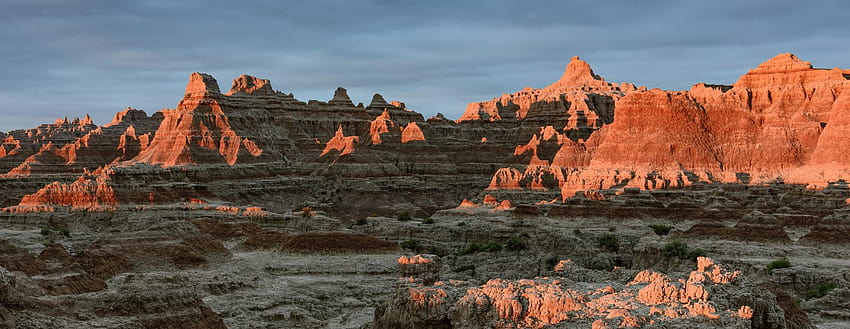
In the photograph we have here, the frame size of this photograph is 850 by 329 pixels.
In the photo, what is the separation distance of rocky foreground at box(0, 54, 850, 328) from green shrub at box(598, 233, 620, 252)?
13.0 inches

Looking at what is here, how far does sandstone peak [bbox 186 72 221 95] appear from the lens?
166 meters

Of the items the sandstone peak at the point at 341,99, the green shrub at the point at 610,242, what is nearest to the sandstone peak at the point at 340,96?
the sandstone peak at the point at 341,99

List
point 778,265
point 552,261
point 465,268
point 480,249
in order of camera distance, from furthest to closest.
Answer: point 480,249 → point 465,268 → point 552,261 → point 778,265

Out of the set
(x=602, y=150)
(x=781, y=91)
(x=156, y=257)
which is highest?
(x=781, y=91)

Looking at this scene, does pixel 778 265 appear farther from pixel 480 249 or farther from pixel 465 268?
pixel 480 249

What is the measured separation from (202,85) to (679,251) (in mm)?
126772

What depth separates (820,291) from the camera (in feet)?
140

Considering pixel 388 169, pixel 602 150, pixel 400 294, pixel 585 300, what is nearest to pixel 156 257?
pixel 400 294

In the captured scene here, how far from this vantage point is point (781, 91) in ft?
329

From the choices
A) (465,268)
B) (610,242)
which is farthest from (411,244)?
(465,268)

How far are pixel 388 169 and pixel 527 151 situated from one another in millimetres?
22103

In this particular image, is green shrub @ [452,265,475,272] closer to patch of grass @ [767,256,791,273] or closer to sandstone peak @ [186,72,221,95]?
patch of grass @ [767,256,791,273]

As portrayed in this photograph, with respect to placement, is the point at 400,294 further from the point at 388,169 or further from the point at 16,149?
the point at 16,149

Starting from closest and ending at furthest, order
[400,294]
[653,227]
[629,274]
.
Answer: [400,294] → [629,274] → [653,227]
